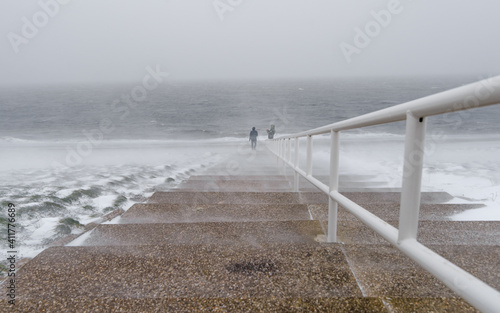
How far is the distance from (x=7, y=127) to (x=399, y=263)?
48819mm

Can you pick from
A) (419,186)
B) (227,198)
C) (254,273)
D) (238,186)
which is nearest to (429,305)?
(419,186)

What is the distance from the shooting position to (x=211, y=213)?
3480 millimetres

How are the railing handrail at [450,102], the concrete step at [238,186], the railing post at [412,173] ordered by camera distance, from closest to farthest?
the railing handrail at [450,102] → the railing post at [412,173] → the concrete step at [238,186]

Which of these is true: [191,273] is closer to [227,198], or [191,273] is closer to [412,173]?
[412,173]

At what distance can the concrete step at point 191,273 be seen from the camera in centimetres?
162

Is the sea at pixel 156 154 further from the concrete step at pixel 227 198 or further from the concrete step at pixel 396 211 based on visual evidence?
the concrete step at pixel 227 198

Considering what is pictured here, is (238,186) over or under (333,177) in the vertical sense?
under

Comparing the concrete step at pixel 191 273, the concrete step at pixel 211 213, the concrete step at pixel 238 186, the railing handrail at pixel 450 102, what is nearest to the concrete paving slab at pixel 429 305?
the concrete step at pixel 191 273

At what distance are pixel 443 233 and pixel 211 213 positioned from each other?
218 cm

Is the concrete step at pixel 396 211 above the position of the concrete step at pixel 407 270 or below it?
below

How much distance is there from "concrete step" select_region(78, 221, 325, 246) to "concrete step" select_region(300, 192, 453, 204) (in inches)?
54.2

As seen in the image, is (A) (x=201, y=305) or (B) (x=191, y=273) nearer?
(A) (x=201, y=305)

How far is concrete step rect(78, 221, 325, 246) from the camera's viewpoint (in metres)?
2.52

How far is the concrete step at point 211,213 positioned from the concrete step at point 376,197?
721 millimetres
